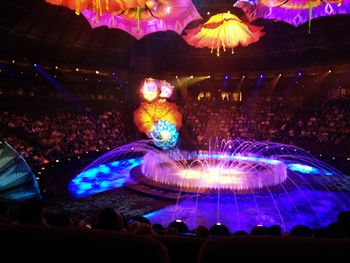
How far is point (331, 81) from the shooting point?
28266mm

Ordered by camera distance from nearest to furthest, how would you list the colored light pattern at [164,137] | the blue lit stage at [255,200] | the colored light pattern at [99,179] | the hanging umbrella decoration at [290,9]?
the hanging umbrella decoration at [290,9] → the blue lit stage at [255,200] → the colored light pattern at [99,179] → the colored light pattern at [164,137]

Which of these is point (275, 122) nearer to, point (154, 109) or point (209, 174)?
point (154, 109)

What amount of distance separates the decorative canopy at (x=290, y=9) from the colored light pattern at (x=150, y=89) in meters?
18.6

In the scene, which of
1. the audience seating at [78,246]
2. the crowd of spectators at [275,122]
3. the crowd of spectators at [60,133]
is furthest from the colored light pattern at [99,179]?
the audience seating at [78,246]

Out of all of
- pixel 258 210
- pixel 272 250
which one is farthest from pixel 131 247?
pixel 258 210

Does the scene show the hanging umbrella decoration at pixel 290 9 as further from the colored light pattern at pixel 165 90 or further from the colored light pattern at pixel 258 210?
the colored light pattern at pixel 165 90

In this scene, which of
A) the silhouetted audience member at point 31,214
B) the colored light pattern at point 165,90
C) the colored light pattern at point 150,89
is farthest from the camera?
the colored light pattern at point 165,90

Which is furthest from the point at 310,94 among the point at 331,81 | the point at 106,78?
the point at 106,78

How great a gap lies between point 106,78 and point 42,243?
28.6 meters

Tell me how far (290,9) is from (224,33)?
3465 mm

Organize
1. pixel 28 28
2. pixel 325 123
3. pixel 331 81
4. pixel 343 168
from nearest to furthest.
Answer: pixel 343 168
pixel 28 28
pixel 325 123
pixel 331 81

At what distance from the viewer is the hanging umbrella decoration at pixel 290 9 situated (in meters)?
8.59

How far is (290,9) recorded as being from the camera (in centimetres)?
904

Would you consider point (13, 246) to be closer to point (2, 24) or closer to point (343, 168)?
point (343, 168)
